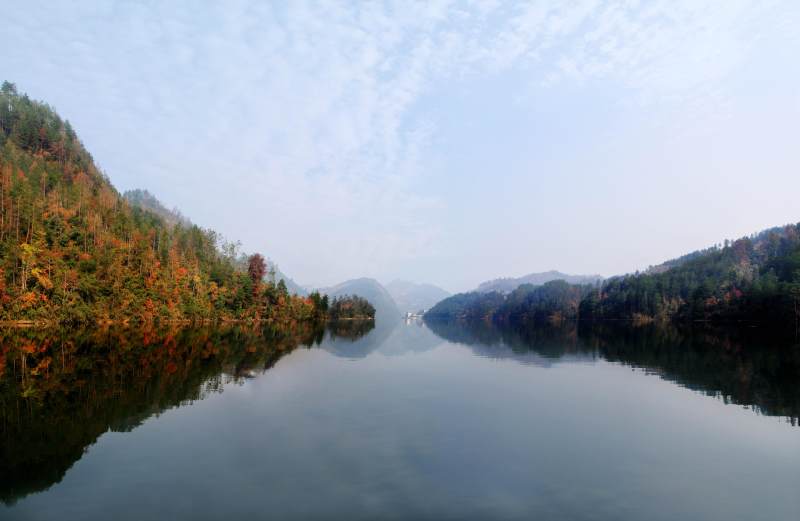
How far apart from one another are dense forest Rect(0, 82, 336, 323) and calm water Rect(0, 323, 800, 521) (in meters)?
46.9

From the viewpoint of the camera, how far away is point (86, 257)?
77.5 m

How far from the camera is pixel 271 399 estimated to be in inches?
917

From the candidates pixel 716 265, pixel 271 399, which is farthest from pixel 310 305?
pixel 716 265

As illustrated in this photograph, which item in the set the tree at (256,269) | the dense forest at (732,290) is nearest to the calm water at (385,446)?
the tree at (256,269)

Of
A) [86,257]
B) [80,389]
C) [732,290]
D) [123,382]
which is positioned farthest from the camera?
[732,290]

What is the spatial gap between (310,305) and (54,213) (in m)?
89.0

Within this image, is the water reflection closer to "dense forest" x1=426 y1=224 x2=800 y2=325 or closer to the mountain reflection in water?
the mountain reflection in water

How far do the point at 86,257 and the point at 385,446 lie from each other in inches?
3285

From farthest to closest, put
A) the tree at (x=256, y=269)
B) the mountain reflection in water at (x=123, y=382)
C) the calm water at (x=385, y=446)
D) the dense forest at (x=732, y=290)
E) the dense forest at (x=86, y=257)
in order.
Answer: the tree at (x=256, y=269)
the dense forest at (x=732, y=290)
the dense forest at (x=86, y=257)
the mountain reflection in water at (x=123, y=382)
the calm water at (x=385, y=446)

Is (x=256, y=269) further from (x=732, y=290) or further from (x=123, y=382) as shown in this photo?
(x=732, y=290)

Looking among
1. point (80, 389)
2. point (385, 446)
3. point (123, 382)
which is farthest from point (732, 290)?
point (80, 389)

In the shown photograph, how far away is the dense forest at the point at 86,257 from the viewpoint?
69.6 metres

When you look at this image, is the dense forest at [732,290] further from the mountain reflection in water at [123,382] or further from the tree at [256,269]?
the tree at [256,269]

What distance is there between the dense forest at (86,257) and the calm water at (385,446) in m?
46.9
